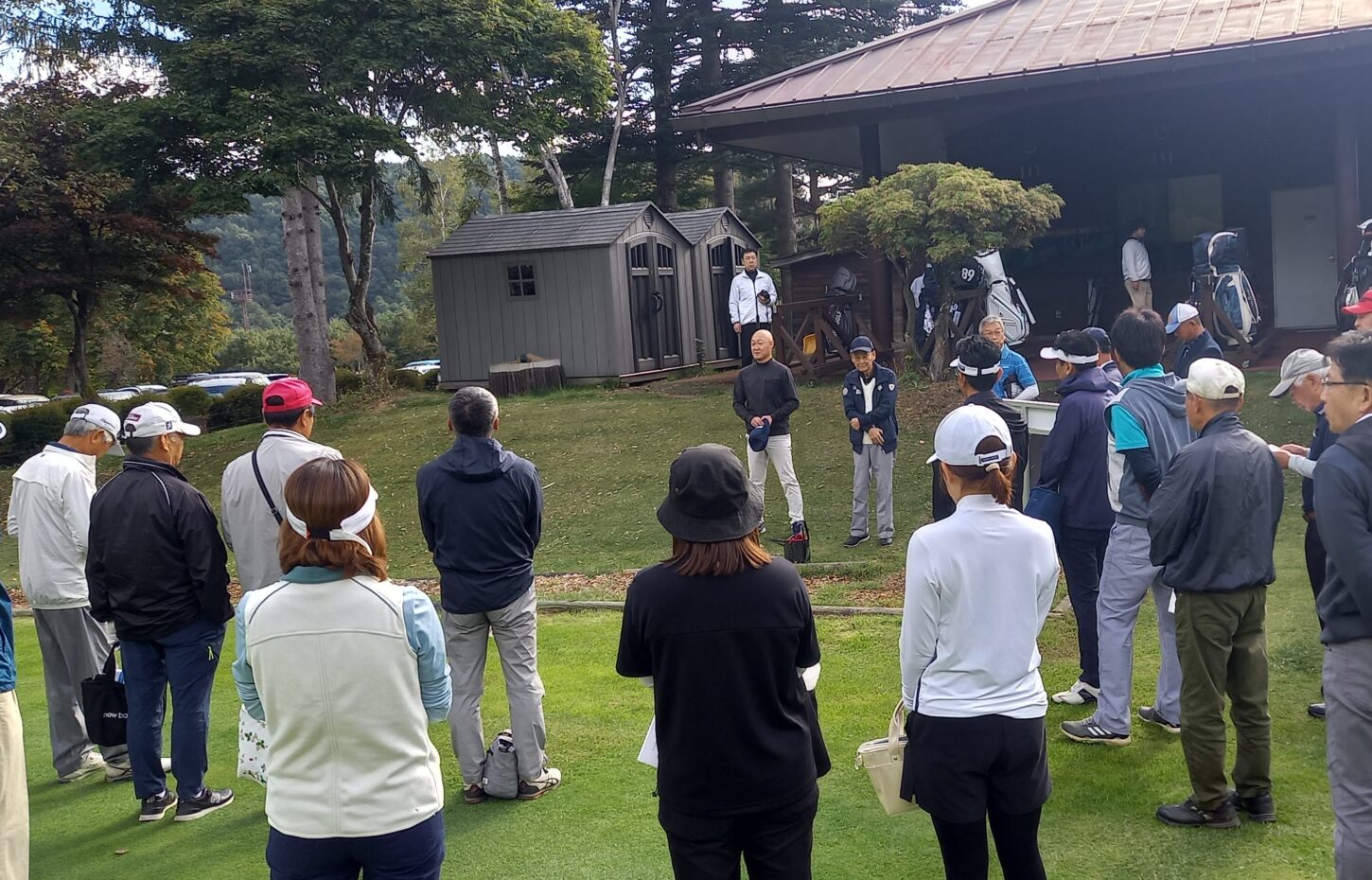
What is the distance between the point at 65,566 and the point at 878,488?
20.5 ft


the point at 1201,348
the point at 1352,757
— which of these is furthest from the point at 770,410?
the point at 1352,757

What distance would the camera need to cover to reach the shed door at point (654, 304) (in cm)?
1983

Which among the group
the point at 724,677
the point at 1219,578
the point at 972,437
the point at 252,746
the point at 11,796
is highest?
the point at 972,437

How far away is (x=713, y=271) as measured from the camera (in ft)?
75.3

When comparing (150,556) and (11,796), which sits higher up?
(150,556)

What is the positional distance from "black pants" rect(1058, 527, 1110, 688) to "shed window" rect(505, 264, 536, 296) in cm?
1526

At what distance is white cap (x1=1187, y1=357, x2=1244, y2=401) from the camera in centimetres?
415

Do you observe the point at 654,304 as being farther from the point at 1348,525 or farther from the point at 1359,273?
the point at 1348,525

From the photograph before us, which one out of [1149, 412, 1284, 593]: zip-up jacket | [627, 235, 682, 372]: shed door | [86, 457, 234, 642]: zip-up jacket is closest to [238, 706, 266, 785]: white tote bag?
[86, 457, 234, 642]: zip-up jacket

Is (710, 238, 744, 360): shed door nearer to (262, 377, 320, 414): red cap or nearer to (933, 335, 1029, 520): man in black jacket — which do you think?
(933, 335, 1029, 520): man in black jacket

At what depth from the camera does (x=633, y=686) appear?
21.5 ft

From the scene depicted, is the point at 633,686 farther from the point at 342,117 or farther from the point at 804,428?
the point at 342,117

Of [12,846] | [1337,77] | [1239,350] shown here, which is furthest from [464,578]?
[1337,77]

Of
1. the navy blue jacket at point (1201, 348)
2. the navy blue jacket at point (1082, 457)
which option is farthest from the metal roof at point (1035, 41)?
the navy blue jacket at point (1082, 457)
